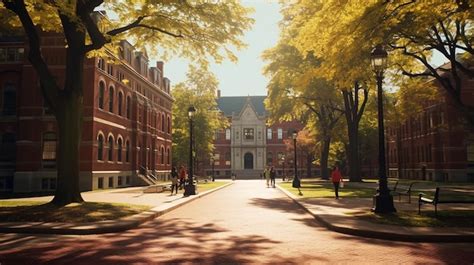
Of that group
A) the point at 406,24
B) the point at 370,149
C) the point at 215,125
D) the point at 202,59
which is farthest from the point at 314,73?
the point at 370,149

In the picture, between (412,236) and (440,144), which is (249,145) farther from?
(412,236)

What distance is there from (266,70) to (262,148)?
1929 inches

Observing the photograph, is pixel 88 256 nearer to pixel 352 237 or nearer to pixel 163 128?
pixel 352 237

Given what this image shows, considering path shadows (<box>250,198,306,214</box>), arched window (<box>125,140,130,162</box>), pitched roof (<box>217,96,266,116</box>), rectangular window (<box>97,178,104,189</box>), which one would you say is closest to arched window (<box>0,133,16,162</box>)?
rectangular window (<box>97,178,104,189</box>)

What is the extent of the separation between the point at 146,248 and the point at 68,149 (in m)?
8.95

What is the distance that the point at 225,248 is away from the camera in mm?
8602

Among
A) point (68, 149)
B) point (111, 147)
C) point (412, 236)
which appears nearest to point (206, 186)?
point (111, 147)

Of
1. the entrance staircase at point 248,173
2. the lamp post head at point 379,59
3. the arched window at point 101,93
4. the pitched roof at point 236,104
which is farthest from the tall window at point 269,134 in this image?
the lamp post head at point 379,59

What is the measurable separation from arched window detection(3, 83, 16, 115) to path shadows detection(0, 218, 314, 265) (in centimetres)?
2637

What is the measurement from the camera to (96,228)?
36.2 ft

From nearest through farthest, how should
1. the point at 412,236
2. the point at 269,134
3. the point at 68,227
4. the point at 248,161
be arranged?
1. the point at 412,236
2. the point at 68,227
3. the point at 248,161
4. the point at 269,134

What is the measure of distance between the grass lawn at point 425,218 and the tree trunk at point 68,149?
10283 mm

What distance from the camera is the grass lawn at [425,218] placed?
11.2m

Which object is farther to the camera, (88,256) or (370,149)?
(370,149)
